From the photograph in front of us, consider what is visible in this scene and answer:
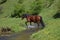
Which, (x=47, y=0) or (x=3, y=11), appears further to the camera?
(x=3, y=11)

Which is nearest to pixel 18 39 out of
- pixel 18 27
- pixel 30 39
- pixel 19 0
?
pixel 30 39

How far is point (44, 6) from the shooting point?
61500 millimetres

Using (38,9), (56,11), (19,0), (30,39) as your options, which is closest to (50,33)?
(30,39)

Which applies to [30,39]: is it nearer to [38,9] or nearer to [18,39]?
[18,39]

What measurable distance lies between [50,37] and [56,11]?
27.9 metres

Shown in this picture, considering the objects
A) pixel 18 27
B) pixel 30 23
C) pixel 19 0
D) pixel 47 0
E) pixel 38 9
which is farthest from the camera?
pixel 19 0

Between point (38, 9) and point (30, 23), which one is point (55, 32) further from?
point (38, 9)

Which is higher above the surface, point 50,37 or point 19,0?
point 19,0

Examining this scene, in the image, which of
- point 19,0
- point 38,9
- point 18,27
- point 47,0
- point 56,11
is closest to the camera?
point 18,27

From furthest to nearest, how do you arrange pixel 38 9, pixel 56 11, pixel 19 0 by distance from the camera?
pixel 19 0, pixel 38 9, pixel 56 11

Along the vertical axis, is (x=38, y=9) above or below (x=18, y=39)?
above

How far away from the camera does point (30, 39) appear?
928 inches

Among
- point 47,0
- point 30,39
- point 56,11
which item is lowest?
point 30,39

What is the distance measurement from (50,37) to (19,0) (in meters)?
65.2
